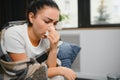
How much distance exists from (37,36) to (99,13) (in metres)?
1.95

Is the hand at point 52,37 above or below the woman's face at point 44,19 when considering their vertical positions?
below

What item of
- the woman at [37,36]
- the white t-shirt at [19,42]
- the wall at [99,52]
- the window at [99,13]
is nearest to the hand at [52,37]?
the woman at [37,36]

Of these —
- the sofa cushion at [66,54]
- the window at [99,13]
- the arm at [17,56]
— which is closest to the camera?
the arm at [17,56]

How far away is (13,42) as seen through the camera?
1.09 metres

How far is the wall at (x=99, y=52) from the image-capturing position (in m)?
2.58

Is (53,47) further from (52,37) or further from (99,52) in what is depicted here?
(99,52)

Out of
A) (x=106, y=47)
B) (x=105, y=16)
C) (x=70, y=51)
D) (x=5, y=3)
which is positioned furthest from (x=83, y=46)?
(x=5, y=3)

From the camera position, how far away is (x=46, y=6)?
113cm

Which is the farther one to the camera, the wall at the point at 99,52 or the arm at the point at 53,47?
the wall at the point at 99,52

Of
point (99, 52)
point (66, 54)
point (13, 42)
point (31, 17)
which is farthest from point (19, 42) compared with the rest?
point (99, 52)

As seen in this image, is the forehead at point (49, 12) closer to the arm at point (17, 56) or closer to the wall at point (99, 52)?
the arm at point (17, 56)

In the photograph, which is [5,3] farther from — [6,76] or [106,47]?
[6,76]

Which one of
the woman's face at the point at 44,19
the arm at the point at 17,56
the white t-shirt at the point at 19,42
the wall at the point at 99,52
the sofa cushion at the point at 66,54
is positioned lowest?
the wall at the point at 99,52

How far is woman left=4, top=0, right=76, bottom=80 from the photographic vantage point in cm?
109
